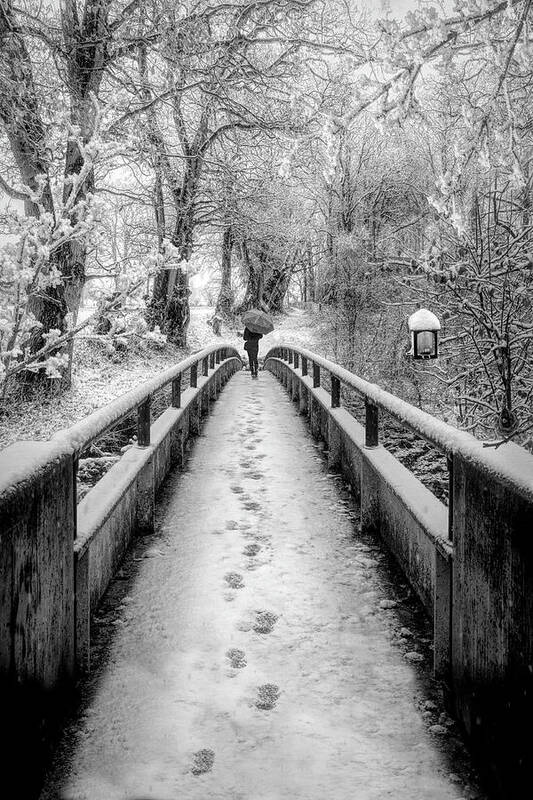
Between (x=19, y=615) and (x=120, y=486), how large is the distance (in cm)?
200

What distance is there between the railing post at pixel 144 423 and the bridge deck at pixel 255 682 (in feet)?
2.15

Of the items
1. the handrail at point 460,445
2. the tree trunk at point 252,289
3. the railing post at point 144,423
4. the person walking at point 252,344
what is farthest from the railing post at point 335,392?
the tree trunk at point 252,289

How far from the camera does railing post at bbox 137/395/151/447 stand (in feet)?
17.4

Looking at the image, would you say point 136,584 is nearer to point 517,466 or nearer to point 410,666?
point 410,666

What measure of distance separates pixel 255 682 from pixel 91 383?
598 inches

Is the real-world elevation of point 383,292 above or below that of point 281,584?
above

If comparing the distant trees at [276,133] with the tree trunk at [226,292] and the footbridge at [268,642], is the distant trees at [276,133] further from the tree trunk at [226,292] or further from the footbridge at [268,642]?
the tree trunk at [226,292]

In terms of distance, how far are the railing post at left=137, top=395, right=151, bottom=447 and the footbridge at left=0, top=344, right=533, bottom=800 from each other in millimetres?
476

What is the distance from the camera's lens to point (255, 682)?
3.01m

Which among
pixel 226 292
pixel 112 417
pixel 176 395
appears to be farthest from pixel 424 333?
pixel 226 292

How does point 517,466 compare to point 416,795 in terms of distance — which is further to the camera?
point 416,795

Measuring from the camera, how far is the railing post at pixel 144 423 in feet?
17.4

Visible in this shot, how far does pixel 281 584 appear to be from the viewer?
13.5 feet

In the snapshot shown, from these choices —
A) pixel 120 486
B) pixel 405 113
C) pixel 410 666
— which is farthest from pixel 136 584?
pixel 405 113
